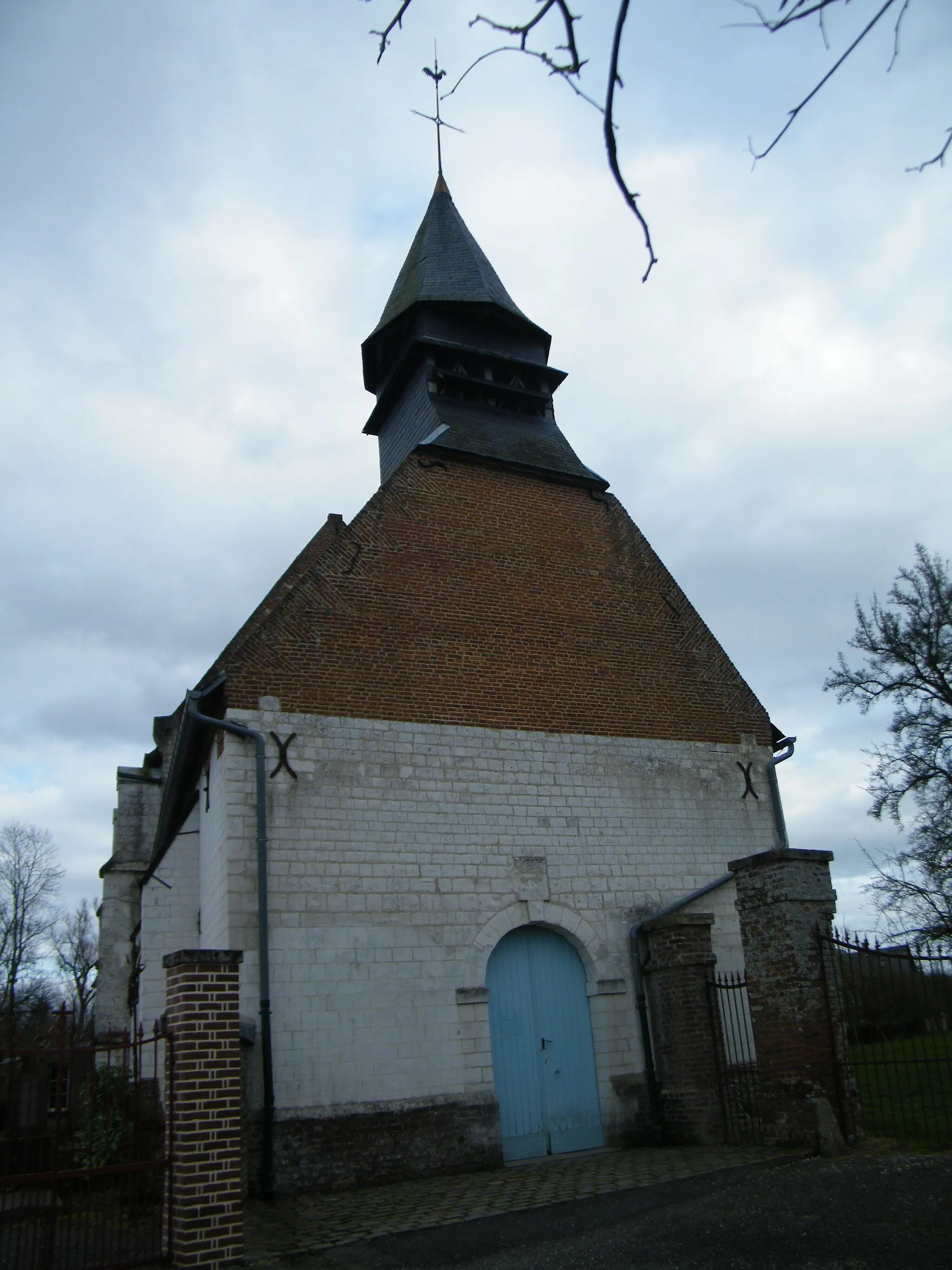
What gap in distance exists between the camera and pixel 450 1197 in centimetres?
839

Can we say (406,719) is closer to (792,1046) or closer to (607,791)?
(607,791)

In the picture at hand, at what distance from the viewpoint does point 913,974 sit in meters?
7.91

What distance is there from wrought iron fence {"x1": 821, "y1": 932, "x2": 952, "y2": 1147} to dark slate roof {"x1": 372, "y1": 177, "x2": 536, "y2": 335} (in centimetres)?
1138

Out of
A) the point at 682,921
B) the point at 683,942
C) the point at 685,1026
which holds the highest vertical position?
the point at 682,921

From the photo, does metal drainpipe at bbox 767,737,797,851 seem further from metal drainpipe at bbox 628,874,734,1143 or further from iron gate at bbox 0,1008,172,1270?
iron gate at bbox 0,1008,172,1270

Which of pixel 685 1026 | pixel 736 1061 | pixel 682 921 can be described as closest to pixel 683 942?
pixel 682 921

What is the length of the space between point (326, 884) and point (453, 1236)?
3868 mm

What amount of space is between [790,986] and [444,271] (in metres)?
13.1

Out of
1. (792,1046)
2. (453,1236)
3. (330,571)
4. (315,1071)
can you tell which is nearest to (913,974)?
(792,1046)

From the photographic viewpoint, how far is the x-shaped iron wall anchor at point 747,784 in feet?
42.9

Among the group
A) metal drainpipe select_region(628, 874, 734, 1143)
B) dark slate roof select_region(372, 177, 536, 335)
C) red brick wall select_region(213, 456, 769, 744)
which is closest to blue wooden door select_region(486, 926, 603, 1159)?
metal drainpipe select_region(628, 874, 734, 1143)

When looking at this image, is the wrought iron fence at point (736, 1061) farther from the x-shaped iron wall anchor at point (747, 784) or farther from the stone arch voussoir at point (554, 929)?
the x-shaped iron wall anchor at point (747, 784)

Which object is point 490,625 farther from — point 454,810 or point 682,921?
point 682,921

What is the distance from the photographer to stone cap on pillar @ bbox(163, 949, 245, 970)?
22.1 ft
